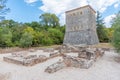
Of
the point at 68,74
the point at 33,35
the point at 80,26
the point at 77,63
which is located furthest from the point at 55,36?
the point at 68,74

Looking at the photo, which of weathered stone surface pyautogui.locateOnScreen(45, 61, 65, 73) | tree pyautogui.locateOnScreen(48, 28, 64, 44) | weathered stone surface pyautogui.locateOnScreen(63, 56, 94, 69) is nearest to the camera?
weathered stone surface pyautogui.locateOnScreen(45, 61, 65, 73)

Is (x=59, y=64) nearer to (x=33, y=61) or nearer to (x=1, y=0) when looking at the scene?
(x=33, y=61)

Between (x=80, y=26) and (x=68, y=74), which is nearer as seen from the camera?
(x=68, y=74)

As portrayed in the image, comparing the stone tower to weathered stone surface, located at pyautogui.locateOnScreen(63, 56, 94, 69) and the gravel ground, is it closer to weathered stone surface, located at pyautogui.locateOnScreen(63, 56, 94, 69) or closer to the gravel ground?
weathered stone surface, located at pyautogui.locateOnScreen(63, 56, 94, 69)

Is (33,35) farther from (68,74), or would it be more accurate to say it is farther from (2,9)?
(68,74)

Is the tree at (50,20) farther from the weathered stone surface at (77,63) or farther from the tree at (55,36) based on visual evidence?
the weathered stone surface at (77,63)

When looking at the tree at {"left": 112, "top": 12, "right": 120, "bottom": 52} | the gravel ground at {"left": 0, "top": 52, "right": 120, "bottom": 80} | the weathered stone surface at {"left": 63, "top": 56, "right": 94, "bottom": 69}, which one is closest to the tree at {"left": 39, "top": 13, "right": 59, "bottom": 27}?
the tree at {"left": 112, "top": 12, "right": 120, "bottom": 52}

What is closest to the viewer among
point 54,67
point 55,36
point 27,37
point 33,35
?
point 54,67

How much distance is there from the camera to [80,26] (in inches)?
1035

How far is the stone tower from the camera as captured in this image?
25008 mm

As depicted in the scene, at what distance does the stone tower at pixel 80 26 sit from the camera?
2501 cm

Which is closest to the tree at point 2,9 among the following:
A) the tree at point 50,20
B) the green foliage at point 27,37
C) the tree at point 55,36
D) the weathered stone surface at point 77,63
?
the weathered stone surface at point 77,63

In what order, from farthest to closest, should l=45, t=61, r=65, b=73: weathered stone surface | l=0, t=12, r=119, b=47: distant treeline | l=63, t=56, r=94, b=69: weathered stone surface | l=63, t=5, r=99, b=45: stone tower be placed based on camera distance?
l=0, t=12, r=119, b=47: distant treeline, l=63, t=5, r=99, b=45: stone tower, l=63, t=56, r=94, b=69: weathered stone surface, l=45, t=61, r=65, b=73: weathered stone surface

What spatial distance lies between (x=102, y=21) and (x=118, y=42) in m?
28.1
